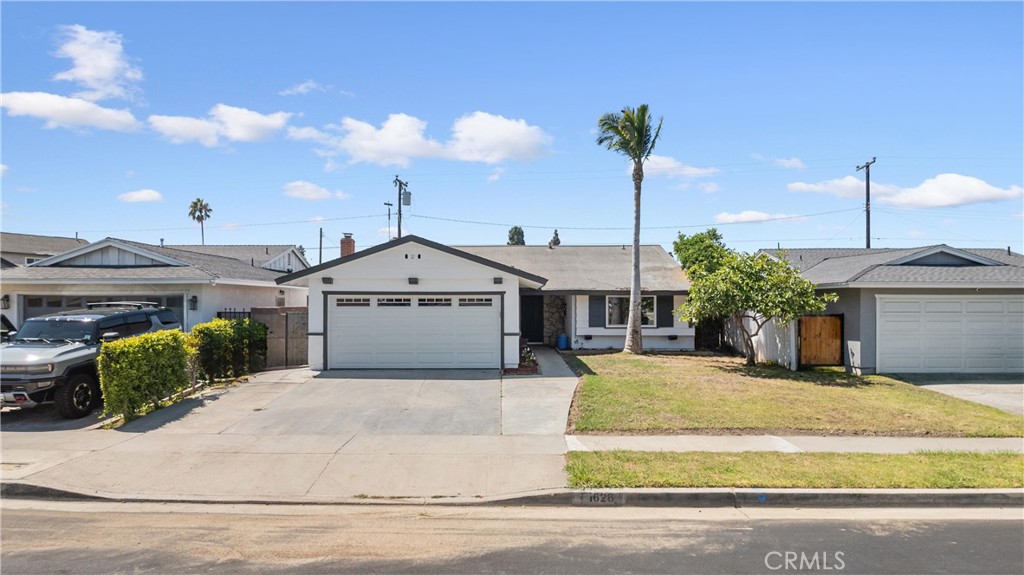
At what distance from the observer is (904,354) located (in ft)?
54.6

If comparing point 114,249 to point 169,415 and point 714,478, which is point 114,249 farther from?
point 714,478

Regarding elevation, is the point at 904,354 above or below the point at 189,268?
below

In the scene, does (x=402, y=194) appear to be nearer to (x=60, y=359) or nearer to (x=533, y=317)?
(x=533, y=317)

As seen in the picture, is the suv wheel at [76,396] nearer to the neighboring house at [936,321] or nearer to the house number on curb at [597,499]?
the house number on curb at [597,499]

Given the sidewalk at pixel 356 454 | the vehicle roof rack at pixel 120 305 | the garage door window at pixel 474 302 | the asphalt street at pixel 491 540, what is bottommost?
the asphalt street at pixel 491 540

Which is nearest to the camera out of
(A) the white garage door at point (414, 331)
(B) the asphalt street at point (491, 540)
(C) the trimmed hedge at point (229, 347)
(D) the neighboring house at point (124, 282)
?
(B) the asphalt street at point (491, 540)

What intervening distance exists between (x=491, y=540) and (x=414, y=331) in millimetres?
11182

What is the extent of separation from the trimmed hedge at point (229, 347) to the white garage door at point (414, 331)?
2184mm

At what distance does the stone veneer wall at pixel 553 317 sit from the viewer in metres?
24.4

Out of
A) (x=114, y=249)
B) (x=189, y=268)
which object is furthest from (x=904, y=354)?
(x=114, y=249)

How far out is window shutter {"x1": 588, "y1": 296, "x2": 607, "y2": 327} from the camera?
894 inches

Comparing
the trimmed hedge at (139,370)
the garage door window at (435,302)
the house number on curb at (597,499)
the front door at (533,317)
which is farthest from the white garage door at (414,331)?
the house number on curb at (597,499)

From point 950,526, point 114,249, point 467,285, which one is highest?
point 114,249

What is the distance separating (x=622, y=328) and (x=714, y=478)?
50.7 ft
